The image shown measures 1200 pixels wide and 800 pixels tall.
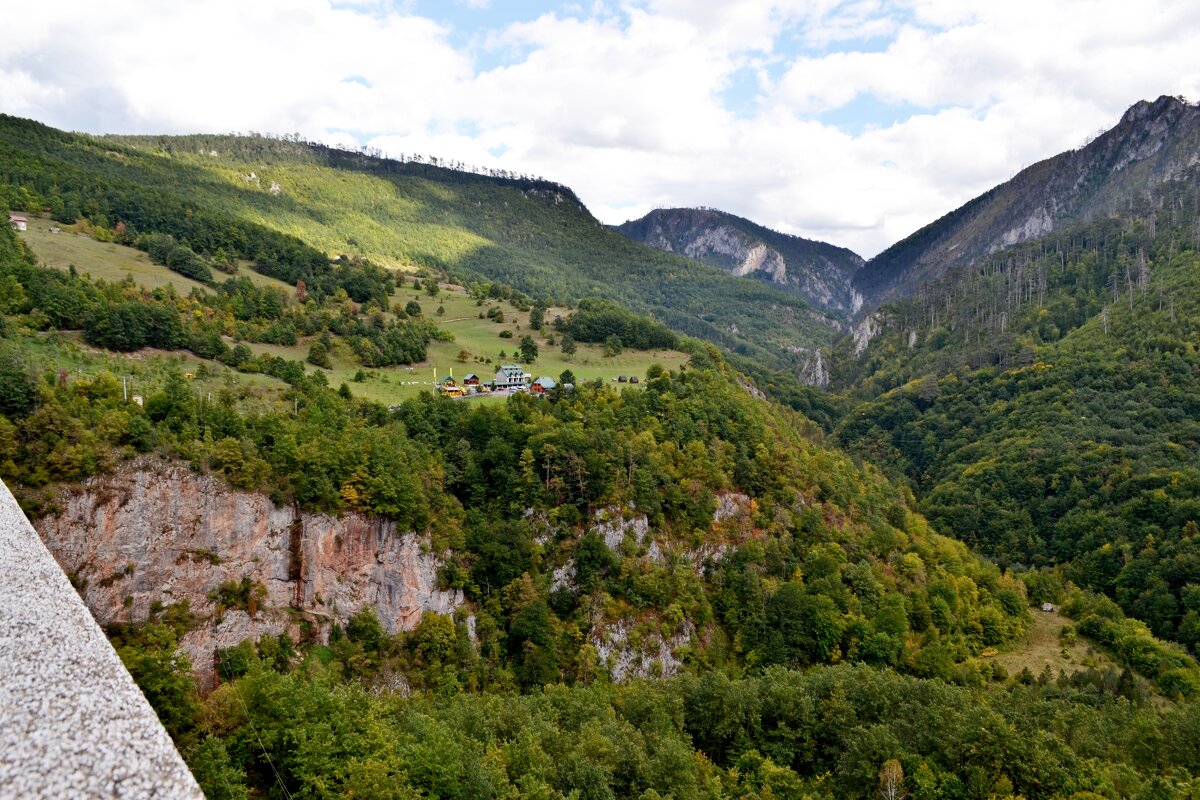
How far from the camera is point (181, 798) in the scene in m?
10.1

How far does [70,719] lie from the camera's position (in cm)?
1113

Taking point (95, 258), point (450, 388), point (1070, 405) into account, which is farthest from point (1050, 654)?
point (95, 258)

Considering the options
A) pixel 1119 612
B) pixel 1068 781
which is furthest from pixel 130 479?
pixel 1119 612

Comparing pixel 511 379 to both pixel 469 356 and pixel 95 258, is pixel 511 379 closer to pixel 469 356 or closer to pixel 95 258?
pixel 469 356

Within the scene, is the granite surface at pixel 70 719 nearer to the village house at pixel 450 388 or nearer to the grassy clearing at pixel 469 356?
the grassy clearing at pixel 469 356

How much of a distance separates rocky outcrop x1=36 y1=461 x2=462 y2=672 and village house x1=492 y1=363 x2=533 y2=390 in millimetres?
30341

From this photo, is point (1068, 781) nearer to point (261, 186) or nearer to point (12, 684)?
point (12, 684)

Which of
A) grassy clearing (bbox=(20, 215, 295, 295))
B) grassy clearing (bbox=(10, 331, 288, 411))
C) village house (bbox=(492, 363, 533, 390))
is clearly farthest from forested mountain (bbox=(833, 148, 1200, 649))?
grassy clearing (bbox=(20, 215, 295, 295))

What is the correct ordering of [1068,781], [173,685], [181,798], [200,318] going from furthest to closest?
[200,318] → [1068,781] → [173,685] → [181,798]

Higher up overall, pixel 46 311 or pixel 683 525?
pixel 46 311

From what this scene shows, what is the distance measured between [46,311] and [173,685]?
124 ft

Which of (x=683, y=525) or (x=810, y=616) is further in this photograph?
(x=683, y=525)

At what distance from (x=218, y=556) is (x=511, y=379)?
39.6 metres

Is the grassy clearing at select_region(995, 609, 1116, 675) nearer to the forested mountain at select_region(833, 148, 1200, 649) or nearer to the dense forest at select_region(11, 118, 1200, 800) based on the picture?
the dense forest at select_region(11, 118, 1200, 800)
